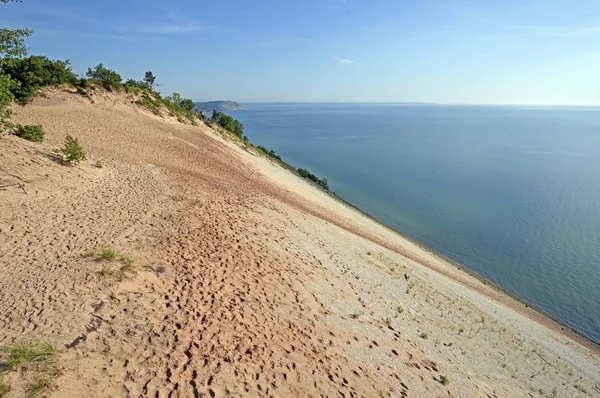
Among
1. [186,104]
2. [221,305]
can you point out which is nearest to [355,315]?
[221,305]

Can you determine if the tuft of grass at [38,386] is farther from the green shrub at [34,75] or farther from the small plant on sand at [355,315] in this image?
the green shrub at [34,75]

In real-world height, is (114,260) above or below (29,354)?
above

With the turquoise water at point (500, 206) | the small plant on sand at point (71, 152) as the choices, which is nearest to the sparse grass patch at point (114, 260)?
the small plant on sand at point (71, 152)

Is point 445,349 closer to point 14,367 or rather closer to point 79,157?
point 14,367

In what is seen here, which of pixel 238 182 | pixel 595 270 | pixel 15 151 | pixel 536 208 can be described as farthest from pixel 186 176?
pixel 536 208

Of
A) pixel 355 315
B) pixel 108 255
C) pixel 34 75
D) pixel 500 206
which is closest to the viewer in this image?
pixel 108 255

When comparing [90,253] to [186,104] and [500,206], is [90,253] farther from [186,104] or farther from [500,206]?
[186,104]

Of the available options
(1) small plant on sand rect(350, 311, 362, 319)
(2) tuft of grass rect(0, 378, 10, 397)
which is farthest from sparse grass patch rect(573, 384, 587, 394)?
(2) tuft of grass rect(0, 378, 10, 397)
